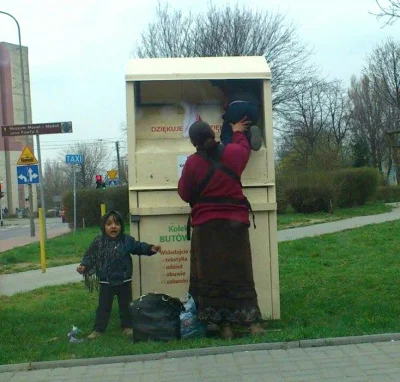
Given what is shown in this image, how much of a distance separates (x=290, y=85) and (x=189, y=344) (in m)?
31.5

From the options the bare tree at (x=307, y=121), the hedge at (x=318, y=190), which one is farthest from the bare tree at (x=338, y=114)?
the hedge at (x=318, y=190)

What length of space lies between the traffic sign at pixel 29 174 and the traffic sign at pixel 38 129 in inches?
246

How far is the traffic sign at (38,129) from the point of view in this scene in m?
12.1

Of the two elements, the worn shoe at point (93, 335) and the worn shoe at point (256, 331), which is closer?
the worn shoe at point (256, 331)

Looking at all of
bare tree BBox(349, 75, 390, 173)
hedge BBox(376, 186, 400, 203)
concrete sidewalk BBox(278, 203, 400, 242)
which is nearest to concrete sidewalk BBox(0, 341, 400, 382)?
concrete sidewalk BBox(278, 203, 400, 242)

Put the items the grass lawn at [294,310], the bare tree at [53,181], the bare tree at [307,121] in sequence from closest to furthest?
the grass lawn at [294,310]
the bare tree at [307,121]
the bare tree at [53,181]

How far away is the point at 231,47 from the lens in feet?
116

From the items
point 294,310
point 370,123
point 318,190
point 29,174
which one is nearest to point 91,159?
point 370,123

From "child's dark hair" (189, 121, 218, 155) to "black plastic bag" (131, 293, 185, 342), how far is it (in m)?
1.39

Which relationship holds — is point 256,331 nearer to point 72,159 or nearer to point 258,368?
point 258,368

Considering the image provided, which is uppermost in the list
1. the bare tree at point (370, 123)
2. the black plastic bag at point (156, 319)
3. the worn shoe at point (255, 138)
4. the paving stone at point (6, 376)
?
the bare tree at point (370, 123)

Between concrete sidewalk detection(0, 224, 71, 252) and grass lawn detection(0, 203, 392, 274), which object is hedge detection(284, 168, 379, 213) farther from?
concrete sidewalk detection(0, 224, 71, 252)

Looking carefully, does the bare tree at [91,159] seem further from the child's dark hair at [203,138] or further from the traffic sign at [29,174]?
the child's dark hair at [203,138]

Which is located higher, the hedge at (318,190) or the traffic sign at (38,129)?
the traffic sign at (38,129)
